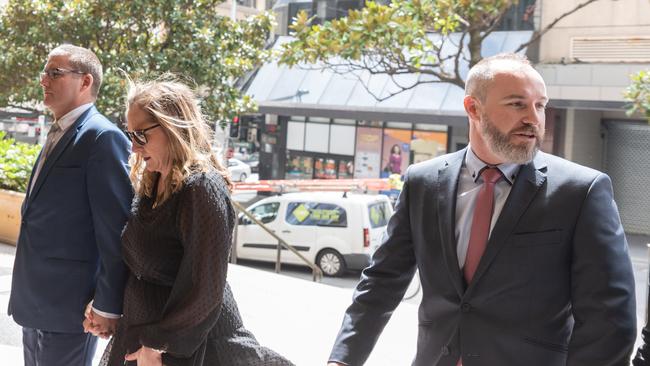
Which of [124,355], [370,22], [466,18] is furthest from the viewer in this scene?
[466,18]

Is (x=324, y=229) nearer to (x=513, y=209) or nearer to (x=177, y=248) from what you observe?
(x=177, y=248)

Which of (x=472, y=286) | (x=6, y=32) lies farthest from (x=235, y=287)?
(x=6, y=32)

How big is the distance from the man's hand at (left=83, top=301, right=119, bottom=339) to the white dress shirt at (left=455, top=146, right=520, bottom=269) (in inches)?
54.2

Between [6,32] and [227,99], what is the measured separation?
383 centimetres

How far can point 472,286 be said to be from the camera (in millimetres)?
2436

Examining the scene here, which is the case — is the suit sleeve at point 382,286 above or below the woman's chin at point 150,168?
below

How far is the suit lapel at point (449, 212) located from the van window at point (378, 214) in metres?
13.2

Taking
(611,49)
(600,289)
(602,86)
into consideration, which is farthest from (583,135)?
(600,289)

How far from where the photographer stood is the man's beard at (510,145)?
2.42 metres

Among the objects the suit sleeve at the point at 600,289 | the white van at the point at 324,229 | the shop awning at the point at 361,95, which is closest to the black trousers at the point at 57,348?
the suit sleeve at the point at 600,289

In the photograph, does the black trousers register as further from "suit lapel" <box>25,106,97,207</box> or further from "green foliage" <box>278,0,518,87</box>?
"green foliage" <box>278,0,518,87</box>

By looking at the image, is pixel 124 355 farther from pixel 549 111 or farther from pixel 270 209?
pixel 549 111

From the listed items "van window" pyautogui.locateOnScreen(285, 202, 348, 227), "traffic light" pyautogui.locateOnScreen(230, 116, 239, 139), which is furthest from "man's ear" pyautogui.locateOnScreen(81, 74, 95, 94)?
"van window" pyautogui.locateOnScreen(285, 202, 348, 227)

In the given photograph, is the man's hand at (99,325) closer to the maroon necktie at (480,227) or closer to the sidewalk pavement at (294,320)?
the maroon necktie at (480,227)
